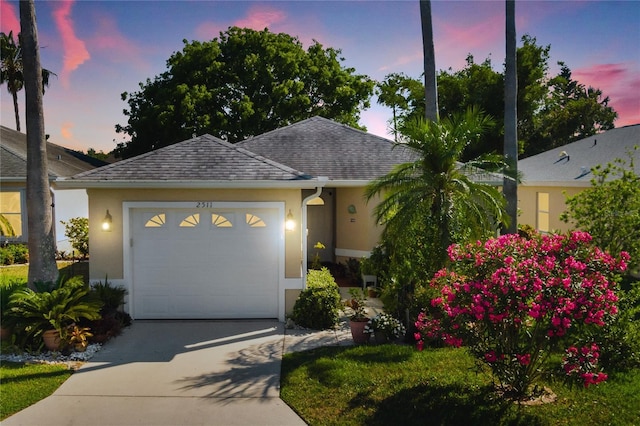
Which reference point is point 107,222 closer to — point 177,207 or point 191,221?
point 177,207

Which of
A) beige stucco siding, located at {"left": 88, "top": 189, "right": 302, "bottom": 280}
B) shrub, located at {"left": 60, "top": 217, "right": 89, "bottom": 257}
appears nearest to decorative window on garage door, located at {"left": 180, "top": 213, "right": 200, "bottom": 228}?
beige stucco siding, located at {"left": 88, "top": 189, "right": 302, "bottom": 280}

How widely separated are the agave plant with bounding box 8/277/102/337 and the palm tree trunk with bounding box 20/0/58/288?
75cm

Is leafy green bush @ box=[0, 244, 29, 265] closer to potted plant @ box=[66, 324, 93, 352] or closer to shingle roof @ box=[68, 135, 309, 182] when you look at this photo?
shingle roof @ box=[68, 135, 309, 182]

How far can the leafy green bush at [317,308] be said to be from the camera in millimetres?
9727

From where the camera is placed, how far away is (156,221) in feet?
33.3

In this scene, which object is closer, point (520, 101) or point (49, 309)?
point (49, 309)

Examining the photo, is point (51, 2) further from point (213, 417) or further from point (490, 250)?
point (490, 250)

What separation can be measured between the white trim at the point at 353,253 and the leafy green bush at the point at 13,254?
10660mm

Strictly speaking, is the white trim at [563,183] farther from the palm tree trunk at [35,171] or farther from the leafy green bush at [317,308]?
the palm tree trunk at [35,171]

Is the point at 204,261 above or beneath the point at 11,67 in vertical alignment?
beneath

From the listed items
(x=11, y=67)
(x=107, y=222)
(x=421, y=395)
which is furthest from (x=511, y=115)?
(x=11, y=67)

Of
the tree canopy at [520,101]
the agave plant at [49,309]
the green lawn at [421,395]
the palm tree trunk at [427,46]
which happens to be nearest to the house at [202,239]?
the agave plant at [49,309]

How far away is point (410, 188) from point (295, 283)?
3.11m

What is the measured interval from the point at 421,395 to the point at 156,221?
A: 6445mm
